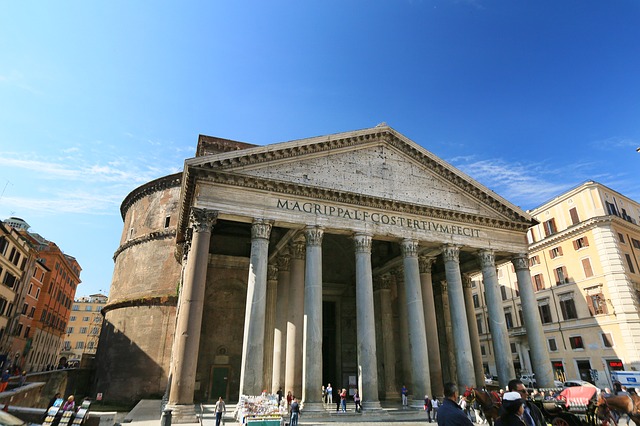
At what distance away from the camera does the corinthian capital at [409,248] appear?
17.3 metres

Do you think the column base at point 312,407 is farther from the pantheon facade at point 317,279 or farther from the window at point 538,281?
the window at point 538,281

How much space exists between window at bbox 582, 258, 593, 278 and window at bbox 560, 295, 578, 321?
196 centimetres

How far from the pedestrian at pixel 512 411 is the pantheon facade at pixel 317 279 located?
10500 millimetres

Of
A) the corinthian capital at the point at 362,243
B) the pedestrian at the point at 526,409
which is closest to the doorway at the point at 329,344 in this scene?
the corinthian capital at the point at 362,243

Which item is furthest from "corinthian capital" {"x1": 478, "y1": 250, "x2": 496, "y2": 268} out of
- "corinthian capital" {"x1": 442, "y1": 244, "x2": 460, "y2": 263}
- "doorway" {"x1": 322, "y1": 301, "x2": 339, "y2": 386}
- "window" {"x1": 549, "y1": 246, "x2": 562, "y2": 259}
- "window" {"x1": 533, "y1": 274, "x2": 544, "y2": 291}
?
"window" {"x1": 533, "y1": 274, "x2": 544, "y2": 291}

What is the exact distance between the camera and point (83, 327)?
65.9 metres

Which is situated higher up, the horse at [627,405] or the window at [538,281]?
the window at [538,281]

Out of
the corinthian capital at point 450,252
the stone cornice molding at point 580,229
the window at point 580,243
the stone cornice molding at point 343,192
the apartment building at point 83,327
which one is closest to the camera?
the stone cornice molding at point 343,192

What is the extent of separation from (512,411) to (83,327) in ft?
255

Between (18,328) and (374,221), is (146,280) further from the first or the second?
(374,221)

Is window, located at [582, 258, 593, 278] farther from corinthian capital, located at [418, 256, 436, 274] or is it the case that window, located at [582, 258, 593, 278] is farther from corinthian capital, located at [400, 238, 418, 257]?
corinthian capital, located at [400, 238, 418, 257]

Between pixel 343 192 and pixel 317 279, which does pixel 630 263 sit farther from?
pixel 317 279

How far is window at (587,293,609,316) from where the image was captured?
77.5 ft

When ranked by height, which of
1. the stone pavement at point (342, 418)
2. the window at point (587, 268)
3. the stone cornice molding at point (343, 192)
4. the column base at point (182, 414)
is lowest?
the stone pavement at point (342, 418)
